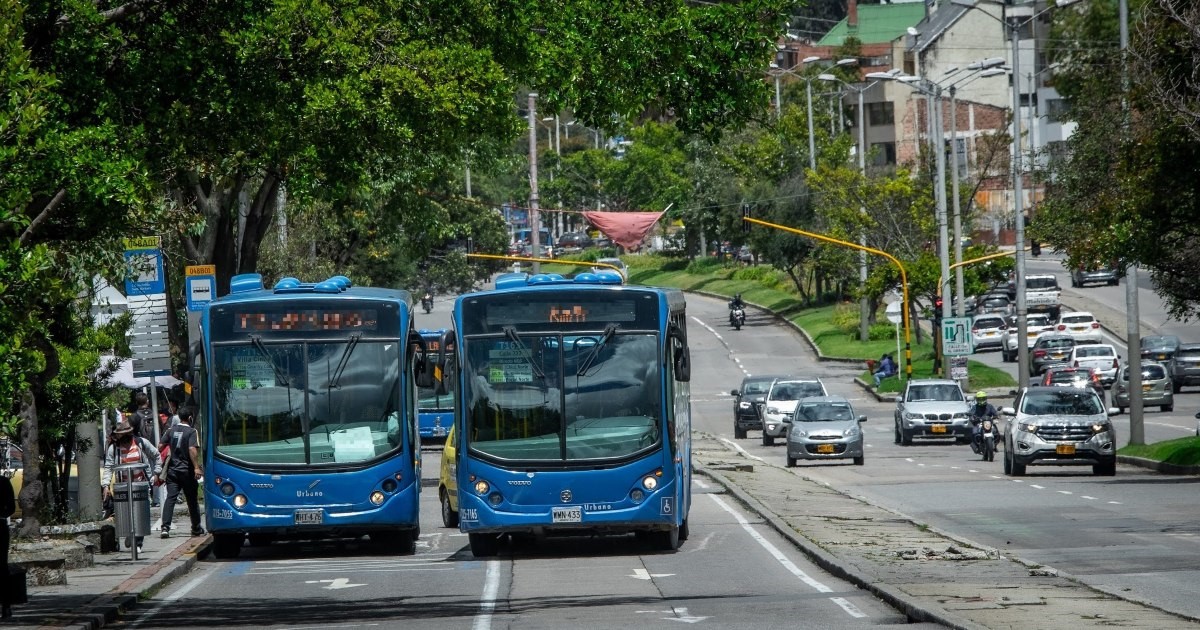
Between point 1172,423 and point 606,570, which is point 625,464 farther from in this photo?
point 1172,423

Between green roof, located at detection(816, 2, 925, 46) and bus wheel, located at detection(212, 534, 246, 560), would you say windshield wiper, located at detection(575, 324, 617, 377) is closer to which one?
bus wheel, located at detection(212, 534, 246, 560)

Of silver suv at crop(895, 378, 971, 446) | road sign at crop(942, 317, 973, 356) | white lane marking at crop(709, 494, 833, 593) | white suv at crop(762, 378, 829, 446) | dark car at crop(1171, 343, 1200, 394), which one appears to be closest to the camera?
white lane marking at crop(709, 494, 833, 593)

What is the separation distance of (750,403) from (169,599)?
3498 cm

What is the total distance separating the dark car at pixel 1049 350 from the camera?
207 feet

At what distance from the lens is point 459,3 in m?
20.1

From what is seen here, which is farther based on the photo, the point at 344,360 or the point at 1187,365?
the point at 1187,365

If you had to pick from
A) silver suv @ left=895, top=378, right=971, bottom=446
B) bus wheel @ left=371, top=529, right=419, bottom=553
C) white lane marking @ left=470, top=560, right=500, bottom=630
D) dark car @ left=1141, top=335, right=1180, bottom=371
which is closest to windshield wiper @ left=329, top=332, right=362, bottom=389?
bus wheel @ left=371, top=529, right=419, bottom=553

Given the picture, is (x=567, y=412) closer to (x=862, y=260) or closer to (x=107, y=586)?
(x=107, y=586)

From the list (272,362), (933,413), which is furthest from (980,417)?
(272,362)

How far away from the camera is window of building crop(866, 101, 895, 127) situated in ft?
371

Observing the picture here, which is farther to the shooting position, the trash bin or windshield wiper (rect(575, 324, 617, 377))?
the trash bin

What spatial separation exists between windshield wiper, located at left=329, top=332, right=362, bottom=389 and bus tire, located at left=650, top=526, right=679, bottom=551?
14.4 ft

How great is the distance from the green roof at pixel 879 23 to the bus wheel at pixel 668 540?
112173 millimetres

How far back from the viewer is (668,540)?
20.6m
